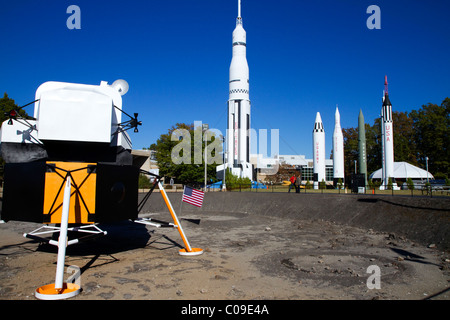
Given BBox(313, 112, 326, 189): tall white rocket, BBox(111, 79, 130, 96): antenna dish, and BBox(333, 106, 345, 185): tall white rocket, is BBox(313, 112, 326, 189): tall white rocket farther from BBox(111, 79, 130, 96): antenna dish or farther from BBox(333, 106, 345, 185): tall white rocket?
BBox(111, 79, 130, 96): antenna dish

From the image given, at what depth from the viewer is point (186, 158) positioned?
55.2 metres

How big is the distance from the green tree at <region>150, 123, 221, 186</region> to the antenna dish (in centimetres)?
4392

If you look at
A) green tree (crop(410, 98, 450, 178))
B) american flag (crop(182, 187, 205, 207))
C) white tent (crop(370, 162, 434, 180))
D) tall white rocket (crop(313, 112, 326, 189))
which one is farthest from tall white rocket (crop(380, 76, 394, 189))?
american flag (crop(182, 187, 205, 207))

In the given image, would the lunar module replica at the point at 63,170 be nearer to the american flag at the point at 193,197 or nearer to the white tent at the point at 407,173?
the american flag at the point at 193,197

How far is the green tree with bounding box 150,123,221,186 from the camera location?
178 ft

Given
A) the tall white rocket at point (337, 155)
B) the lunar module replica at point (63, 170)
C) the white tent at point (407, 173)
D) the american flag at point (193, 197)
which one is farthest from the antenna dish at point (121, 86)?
the white tent at point (407, 173)

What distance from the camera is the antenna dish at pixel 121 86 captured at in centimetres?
954

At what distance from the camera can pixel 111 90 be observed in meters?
9.23

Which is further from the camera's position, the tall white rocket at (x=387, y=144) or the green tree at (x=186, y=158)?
the green tree at (x=186, y=158)

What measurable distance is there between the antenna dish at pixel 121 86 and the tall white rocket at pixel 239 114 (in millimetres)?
42354

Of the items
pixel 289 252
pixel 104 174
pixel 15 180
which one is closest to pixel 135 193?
pixel 104 174

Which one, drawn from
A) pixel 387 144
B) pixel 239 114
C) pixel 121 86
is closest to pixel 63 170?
pixel 121 86
